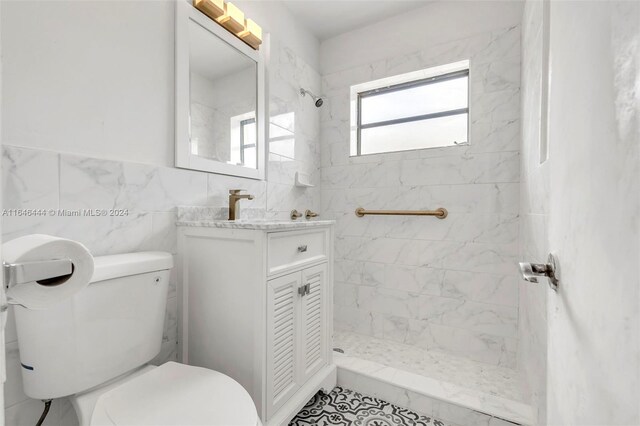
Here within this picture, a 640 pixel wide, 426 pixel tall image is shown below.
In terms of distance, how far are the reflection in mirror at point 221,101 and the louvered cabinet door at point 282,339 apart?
775mm

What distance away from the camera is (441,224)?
6.73ft

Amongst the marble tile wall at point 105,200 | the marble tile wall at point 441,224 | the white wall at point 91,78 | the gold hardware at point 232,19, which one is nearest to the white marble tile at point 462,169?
the marble tile wall at point 441,224

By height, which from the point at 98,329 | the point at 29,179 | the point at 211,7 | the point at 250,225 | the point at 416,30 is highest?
the point at 416,30

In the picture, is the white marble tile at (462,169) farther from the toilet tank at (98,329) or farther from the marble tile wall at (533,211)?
the toilet tank at (98,329)

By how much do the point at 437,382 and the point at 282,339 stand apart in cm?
93

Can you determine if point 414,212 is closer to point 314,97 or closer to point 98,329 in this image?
point 314,97

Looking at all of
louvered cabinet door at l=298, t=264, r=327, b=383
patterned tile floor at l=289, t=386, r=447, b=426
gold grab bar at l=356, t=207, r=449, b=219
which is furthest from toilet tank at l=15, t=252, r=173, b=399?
gold grab bar at l=356, t=207, r=449, b=219

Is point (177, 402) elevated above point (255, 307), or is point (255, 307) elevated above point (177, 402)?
point (255, 307)

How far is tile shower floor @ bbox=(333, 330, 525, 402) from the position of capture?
5.38ft

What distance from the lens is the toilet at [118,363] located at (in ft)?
2.80

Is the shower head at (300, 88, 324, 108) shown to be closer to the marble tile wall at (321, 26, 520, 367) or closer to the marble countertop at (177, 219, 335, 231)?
the marble tile wall at (321, 26, 520, 367)

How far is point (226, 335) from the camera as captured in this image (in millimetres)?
1258

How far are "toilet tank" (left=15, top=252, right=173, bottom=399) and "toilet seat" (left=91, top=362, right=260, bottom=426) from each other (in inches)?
3.6

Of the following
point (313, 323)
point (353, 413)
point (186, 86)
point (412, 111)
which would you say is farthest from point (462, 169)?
point (186, 86)
